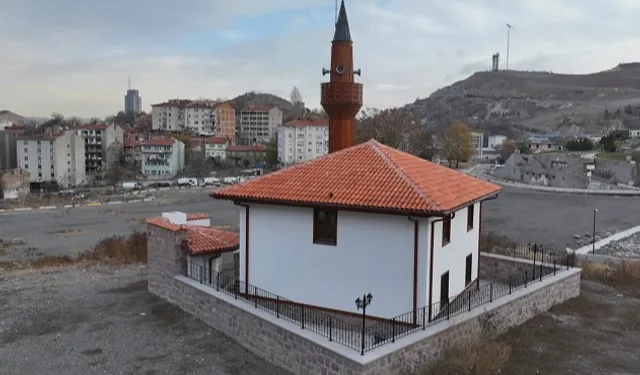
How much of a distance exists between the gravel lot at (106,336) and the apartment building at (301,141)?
79.0 metres

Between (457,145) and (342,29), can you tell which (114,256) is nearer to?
(342,29)

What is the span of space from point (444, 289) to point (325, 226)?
2824 millimetres

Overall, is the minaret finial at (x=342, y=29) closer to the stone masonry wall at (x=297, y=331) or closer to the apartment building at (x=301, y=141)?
the stone masonry wall at (x=297, y=331)

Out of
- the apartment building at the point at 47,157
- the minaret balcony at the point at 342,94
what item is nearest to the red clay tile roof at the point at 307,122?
the apartment building at the point at 47,157

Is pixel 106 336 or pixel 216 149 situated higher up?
pixel 216 149

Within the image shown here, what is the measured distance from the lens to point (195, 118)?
122 meters

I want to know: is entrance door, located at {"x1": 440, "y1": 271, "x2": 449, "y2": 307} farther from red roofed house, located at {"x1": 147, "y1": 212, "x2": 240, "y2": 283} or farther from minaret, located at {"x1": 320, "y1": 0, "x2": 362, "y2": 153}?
minaret, located at {"x1": 320, "y1": 0, "x2": 362, "y2": 153}

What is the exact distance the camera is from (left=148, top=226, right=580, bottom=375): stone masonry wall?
8852mm

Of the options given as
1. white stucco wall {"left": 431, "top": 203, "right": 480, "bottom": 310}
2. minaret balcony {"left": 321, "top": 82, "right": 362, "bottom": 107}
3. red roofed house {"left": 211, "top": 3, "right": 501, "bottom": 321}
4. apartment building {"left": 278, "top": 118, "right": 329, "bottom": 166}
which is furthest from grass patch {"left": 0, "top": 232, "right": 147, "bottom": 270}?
apartment building {"left": 278, "top": 118, "right": 329, "bottom": 166}

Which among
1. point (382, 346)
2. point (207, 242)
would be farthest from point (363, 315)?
point (207, 242)

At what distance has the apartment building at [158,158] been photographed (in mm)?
87250

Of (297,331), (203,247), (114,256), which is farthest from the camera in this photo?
(114,256)

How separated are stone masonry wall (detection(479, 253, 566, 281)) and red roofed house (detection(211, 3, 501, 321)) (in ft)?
7.72

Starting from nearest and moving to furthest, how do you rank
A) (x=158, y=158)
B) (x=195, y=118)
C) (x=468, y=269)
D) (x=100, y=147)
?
(x=468, y=269) → (x=158, y=158) → (x=100, y=147) → (x=195, y=118)
